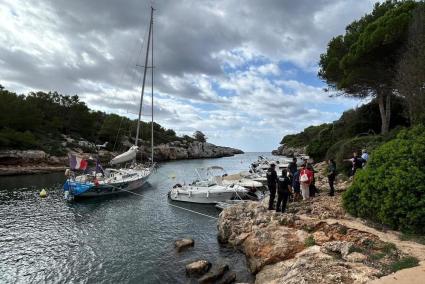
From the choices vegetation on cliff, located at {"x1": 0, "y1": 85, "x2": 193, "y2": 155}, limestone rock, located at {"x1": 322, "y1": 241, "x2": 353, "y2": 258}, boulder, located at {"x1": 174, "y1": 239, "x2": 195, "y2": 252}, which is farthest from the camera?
vegetation on cliff, located at {"x1": 0, "y1": 85, "x2": 193, "y2": 155}

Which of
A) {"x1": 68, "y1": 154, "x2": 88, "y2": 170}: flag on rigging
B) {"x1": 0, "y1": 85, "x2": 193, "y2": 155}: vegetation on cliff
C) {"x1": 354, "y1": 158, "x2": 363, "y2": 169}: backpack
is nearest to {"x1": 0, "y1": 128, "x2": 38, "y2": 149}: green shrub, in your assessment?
{"x1": 0, "y1": 85, "x2": 193, "y2": 155}: vegetation on cliff

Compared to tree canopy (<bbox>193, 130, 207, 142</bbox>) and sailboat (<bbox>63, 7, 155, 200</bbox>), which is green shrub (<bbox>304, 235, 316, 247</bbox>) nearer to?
sailboat (<bbox>63, 7, 155, 200</bbox>)

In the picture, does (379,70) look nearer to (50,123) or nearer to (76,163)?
(76,163)

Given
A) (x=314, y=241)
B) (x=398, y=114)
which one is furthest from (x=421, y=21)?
(x=314, y=241)

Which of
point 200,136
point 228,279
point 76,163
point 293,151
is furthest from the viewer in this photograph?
point 200,136

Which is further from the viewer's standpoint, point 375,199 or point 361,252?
point 375,199

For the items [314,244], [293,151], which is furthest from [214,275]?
[293,151]

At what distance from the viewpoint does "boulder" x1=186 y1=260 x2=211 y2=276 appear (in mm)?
13844

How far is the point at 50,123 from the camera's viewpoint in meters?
80.1

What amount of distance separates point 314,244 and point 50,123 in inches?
3190

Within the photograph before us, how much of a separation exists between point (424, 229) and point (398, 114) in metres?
25.6

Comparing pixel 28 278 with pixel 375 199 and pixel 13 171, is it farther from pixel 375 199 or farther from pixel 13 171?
pixel 13 171

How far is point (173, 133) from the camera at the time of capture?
144 m

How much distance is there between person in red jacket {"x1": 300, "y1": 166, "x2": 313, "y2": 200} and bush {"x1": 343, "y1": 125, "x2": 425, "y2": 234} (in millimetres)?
2884
